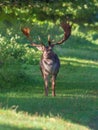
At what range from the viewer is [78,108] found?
54.8 feet

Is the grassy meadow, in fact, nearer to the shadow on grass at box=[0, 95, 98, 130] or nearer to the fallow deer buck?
the shadow on grass at box=[0, 95, 98, 130]

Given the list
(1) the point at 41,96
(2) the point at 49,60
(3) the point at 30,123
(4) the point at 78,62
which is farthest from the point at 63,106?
(4) the point at 78,62

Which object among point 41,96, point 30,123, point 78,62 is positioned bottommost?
point 78,62

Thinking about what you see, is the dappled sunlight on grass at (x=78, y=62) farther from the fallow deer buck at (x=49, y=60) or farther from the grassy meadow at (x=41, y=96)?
the fallow deer buck at (x=49, y=60)

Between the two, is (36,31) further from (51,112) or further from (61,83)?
(51,112)

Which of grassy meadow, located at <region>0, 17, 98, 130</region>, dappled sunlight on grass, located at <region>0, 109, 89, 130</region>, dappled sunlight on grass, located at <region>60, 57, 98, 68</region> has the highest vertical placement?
dappled sunlight on grass, located at <region>0, 109, 89, 130</region>

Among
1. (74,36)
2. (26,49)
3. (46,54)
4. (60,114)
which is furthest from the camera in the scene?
(74,36)

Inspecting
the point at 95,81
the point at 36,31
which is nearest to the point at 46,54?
the point at 95,81

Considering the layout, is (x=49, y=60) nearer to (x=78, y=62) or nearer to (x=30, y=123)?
(x=30, y=123)

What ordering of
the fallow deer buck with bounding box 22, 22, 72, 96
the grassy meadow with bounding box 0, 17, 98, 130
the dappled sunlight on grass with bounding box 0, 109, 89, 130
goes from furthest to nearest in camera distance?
the fallow deer buck with bounding box 22, 22, 72, 96, the grassy meadow with bounding box 0, 17, 98, 130, the dappled sunlight on grass with bounding box 0, 109, 89, 130

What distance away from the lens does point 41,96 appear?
61.9 feet

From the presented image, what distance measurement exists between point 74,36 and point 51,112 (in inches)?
1462

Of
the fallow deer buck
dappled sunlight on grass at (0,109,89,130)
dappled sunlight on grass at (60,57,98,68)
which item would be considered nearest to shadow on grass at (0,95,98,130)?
the fallow deer buck

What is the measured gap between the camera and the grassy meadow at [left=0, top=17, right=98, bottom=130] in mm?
12938
